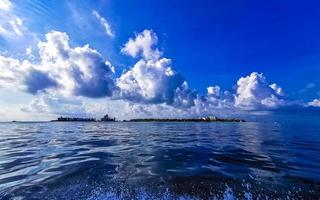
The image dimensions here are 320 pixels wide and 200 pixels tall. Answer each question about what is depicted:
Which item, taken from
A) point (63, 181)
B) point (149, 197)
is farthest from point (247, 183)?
point (63, 181)

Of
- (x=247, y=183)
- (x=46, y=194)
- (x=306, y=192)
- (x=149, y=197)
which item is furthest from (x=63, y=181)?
(x=306, y=192)

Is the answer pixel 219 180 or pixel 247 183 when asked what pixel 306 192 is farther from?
pixel 219 180

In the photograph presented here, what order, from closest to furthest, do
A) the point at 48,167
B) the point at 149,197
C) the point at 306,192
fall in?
1. the point at 149,197
2. the point at 306,192
3. the point at 48,167

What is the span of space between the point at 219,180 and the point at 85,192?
650 cm

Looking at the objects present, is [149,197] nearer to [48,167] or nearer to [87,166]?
[87,166]

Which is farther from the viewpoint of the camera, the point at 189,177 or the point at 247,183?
the point at 189,177

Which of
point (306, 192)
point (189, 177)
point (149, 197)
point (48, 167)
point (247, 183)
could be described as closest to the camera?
point (149, 197)

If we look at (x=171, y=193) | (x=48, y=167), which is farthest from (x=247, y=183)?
(x=48, y=167)

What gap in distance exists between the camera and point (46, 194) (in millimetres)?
10070

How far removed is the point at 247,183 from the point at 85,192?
7.53 meters

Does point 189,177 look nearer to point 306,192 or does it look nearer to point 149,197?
point 149,197

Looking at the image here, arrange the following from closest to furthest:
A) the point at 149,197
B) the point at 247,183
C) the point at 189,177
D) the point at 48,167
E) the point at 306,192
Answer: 1. the point at 149,197
2. the point at 306,192
3. the point at 247,183
4. the point at 189,177
5. the point at 48,167

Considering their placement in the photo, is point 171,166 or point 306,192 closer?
point 306,192

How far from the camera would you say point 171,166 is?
52.5 ft
